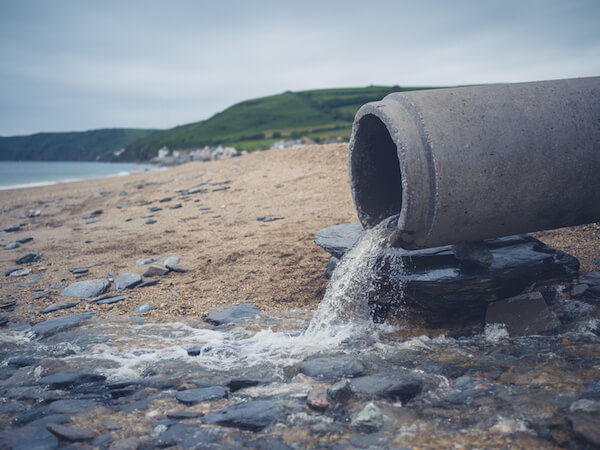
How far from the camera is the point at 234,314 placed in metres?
5.03

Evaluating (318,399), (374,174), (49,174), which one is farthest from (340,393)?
(49,174)

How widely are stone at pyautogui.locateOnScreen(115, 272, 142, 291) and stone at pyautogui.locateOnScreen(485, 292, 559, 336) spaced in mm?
4427

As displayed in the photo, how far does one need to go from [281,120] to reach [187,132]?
25380 millimetres

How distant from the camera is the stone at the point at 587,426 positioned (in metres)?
2.33

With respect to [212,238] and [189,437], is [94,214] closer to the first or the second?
[212,238]

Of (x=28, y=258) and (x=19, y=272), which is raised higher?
(x=28, y=258)

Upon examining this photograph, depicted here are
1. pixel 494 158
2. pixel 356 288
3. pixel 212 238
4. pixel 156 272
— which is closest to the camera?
pixel 494 158

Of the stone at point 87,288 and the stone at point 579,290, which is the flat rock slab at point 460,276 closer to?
the stone at point 579,290

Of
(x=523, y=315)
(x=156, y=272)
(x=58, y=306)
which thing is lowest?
(x=523, y=315)

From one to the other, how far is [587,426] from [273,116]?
89.1m

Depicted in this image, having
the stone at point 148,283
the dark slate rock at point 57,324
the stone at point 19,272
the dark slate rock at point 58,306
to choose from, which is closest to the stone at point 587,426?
the dark slate rock at point 57,324

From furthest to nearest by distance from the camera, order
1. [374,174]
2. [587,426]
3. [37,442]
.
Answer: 1. [374,174]
2. [37,442]
3. [587,426]

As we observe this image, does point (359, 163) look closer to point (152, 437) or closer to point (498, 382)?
point (498, 382)

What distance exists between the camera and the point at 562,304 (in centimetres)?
429
